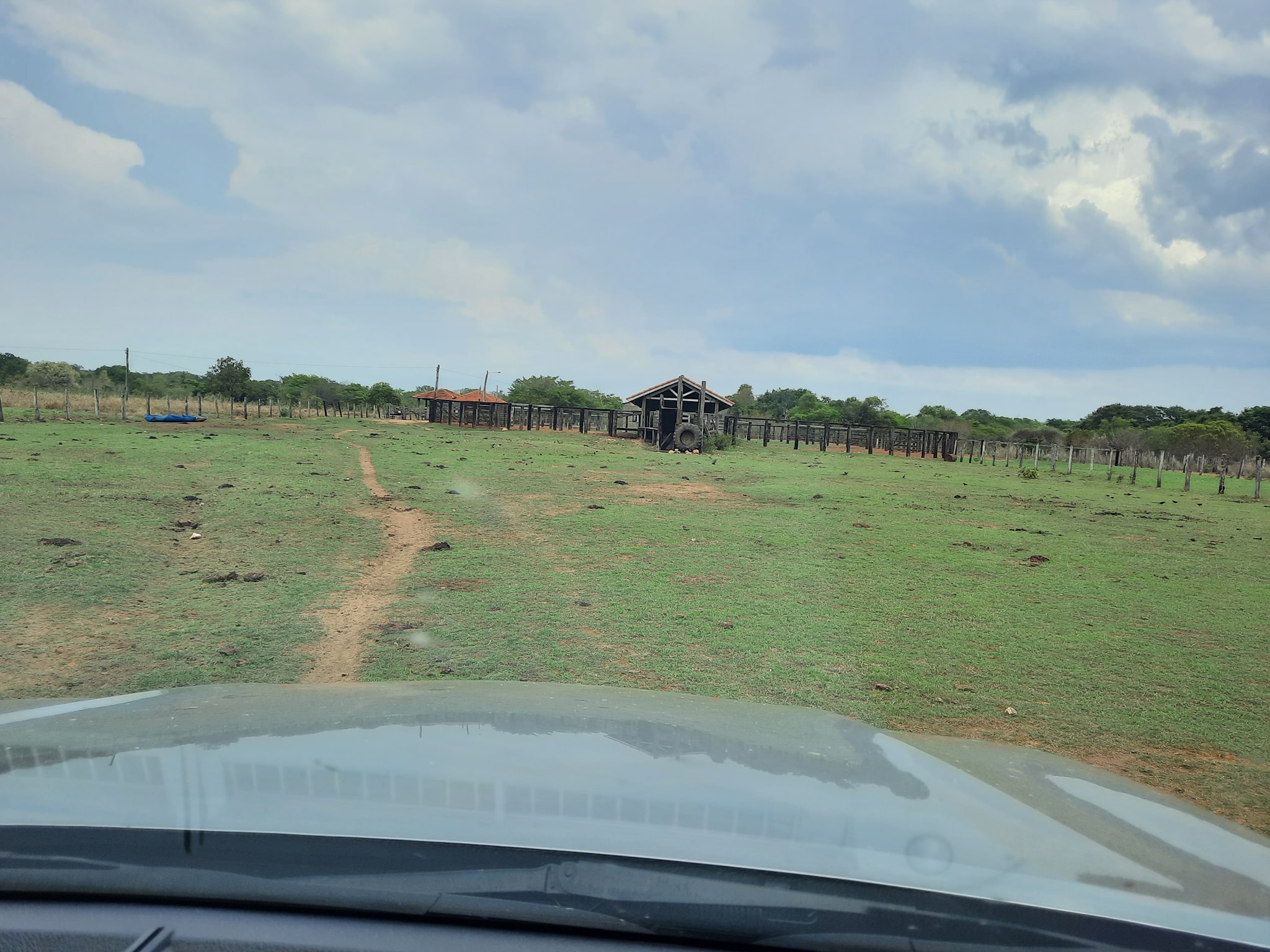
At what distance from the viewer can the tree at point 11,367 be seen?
67.6 metres

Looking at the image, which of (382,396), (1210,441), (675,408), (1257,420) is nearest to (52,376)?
(382,396)

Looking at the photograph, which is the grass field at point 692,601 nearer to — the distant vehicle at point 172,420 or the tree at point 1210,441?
the distant vehicle at point 172,420

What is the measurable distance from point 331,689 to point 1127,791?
2941 mm

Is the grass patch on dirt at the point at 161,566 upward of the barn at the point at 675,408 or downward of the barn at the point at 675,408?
downward

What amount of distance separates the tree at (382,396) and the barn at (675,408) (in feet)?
145

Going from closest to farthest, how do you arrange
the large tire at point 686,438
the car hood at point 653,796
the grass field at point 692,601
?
the car hood at point 653,796
the grass field at point 692,601
the large tire at point 686,438

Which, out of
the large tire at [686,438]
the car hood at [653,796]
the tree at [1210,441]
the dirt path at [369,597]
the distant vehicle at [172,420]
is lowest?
the dirt path at [369,597]

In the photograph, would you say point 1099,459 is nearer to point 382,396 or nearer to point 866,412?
point 866,412

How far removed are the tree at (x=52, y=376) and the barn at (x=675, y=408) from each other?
39.1 metres

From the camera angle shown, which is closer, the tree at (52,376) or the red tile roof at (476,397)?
the tree at (52,376)

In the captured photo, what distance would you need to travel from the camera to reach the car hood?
166cm

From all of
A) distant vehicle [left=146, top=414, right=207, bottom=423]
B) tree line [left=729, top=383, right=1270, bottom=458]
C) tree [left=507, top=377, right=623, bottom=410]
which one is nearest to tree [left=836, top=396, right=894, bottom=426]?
tree line [left=729, top=383, right=1270, bottom=458]

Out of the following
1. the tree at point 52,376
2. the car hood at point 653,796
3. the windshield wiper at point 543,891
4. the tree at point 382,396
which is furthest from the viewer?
the tree at point 382,396

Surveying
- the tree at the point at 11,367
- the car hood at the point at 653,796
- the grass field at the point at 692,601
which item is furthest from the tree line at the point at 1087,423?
the tree at the point at 11,367
